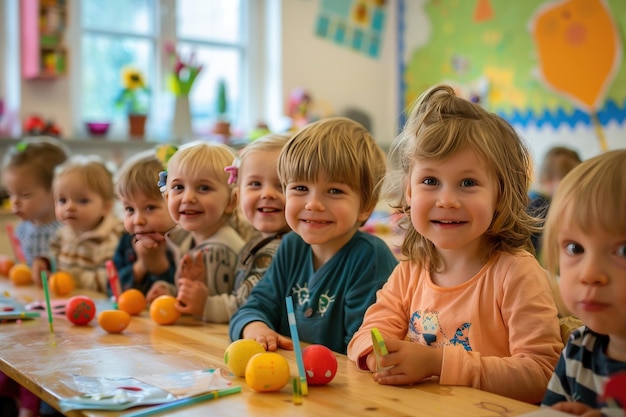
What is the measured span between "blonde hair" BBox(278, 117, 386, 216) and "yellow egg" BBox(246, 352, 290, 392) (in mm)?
483

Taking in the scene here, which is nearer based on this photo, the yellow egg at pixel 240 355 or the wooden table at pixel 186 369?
the wooden table at pixel 186 369

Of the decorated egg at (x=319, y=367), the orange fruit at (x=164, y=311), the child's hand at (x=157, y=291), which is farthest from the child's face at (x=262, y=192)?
the decorated egg at (x=319, y=367)

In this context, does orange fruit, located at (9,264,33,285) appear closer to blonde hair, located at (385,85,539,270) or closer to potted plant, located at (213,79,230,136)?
blonde hair, located at (385,85,539,270)

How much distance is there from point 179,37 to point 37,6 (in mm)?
1164

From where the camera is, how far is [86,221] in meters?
2.40

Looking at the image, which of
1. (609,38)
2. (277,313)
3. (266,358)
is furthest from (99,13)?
(266,358)

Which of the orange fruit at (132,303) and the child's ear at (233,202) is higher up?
the child's ear at (233,202)

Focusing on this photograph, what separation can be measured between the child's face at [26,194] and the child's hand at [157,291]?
0.96 metres

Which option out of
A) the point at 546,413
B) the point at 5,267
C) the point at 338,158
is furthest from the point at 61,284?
the point at 546,413

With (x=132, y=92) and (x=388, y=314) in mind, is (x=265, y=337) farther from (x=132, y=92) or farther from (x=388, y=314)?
(x=132, y=92)

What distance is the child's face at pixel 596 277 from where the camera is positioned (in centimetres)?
91

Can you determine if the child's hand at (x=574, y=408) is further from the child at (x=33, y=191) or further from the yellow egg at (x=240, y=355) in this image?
the child at (x=33, y=191)

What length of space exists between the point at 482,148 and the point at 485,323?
307 mm

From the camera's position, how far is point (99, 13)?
4.76m
